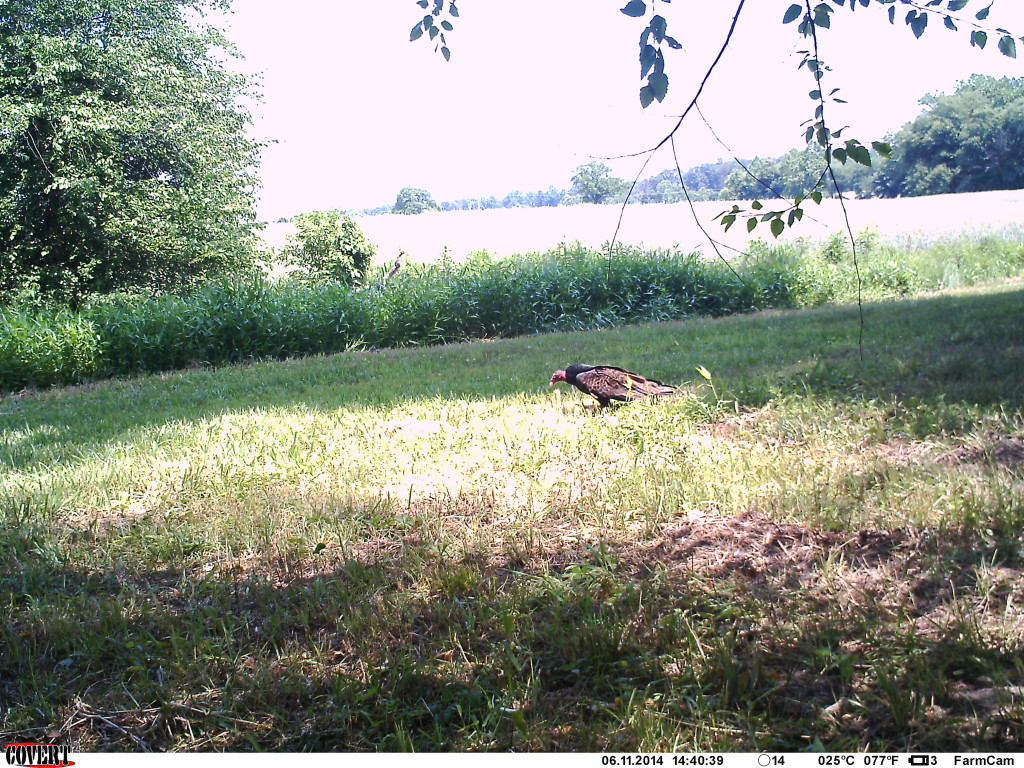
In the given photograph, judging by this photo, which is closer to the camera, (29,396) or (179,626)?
(179,626)

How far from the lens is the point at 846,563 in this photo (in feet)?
9.83

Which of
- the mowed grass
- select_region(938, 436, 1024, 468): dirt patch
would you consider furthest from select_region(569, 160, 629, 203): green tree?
Result: select_region(938, 436, 1024, 468): dirt patch

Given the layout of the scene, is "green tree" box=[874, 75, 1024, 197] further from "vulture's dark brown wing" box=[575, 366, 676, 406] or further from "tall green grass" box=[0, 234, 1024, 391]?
"vulture's dark brown wing" box=[575, 366, 676, 406]

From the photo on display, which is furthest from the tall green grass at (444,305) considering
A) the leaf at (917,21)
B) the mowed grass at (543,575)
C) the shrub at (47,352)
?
the leaf at (917,21)

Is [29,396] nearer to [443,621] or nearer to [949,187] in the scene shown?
[443,621]

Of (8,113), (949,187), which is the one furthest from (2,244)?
(949,187)

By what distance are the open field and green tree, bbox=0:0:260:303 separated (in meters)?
2.58

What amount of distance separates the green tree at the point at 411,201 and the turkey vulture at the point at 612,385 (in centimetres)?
3248

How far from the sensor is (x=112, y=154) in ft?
56.8

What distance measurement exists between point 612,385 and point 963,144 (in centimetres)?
2694

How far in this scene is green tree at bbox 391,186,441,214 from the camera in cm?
3662

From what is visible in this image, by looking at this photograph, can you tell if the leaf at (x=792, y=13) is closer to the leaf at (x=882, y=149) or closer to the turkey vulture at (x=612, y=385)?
the leaf at (x=882, y=149)

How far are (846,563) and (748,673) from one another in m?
0.90

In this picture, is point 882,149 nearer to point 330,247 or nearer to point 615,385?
point 615,385
